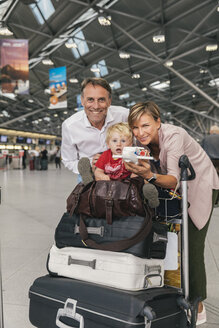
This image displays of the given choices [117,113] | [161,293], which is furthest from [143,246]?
[117,113]

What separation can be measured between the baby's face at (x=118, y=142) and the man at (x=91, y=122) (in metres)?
0.34

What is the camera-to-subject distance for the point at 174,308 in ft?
6.23

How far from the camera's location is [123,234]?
1856 millimetres

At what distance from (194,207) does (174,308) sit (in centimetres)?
70

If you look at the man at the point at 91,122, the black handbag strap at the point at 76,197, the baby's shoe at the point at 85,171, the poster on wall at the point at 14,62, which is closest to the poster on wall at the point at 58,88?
the poster on wall at the point at 14,62

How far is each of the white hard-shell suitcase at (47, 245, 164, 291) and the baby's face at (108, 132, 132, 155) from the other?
30.8 inches

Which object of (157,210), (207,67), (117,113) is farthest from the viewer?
(207,67)

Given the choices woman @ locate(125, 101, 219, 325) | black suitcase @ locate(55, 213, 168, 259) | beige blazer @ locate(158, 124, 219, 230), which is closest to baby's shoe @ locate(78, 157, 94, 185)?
black suitcase @ locate(55, 213, 168, 259)

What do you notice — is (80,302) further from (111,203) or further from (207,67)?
(207,67)

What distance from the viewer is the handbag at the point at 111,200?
6.19 ft

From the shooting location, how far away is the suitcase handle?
1.79 metres

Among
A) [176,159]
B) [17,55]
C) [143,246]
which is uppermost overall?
[17,55]

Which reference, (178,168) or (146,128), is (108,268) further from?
(146,128)

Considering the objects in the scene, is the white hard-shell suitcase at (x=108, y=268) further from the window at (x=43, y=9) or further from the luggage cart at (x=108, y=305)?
the window at (x=43, y=9)
